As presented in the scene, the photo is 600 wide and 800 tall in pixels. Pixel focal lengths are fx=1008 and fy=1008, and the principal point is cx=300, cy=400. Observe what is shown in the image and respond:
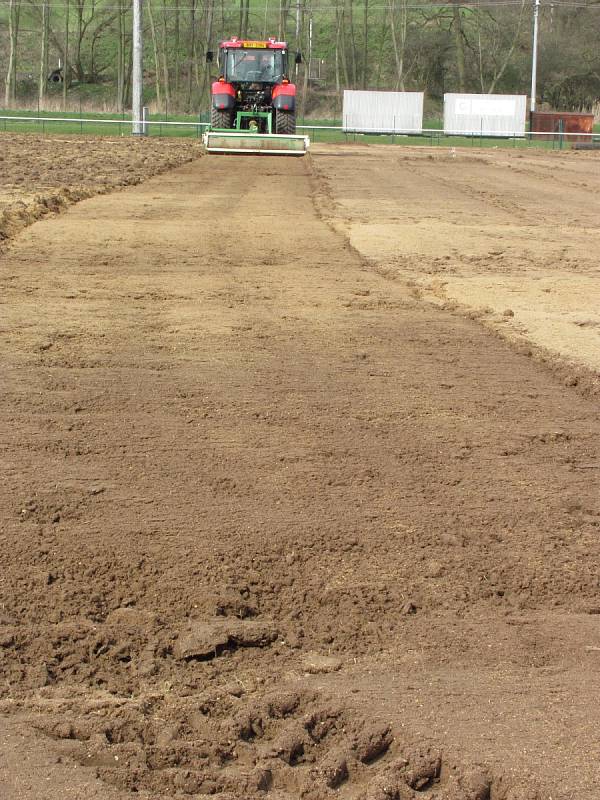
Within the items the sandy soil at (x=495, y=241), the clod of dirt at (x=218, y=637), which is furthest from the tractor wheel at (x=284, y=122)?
the clod of dirt at (x=218, y=637)

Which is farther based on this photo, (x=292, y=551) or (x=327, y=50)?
(x=327, y=50)

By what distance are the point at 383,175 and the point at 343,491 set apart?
22.3m

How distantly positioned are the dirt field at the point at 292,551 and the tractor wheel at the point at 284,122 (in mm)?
22917

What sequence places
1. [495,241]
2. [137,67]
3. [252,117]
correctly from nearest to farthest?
[495,241], [252,117], [137,67]

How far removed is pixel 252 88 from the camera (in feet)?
109

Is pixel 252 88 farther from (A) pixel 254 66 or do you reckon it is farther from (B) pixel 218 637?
(B) pixel 218 637

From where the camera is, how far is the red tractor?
104ft

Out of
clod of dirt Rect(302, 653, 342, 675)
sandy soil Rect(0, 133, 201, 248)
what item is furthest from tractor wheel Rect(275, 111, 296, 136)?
clod of dirt Rect(302, 653, 342, 675)

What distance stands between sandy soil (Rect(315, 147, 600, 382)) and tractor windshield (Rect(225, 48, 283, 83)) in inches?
240

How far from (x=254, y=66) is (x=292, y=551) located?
3033cm

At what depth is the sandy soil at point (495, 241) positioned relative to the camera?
9328 millimetres

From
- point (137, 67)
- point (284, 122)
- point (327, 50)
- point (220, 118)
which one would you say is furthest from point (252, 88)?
point (327, 50)

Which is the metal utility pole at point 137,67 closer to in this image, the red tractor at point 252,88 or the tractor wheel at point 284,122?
the red tractor at point 252,88

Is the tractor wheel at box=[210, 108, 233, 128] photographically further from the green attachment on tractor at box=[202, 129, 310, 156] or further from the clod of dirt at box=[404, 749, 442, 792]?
the clod of dirt at box=[404, 749, 442, 792]
